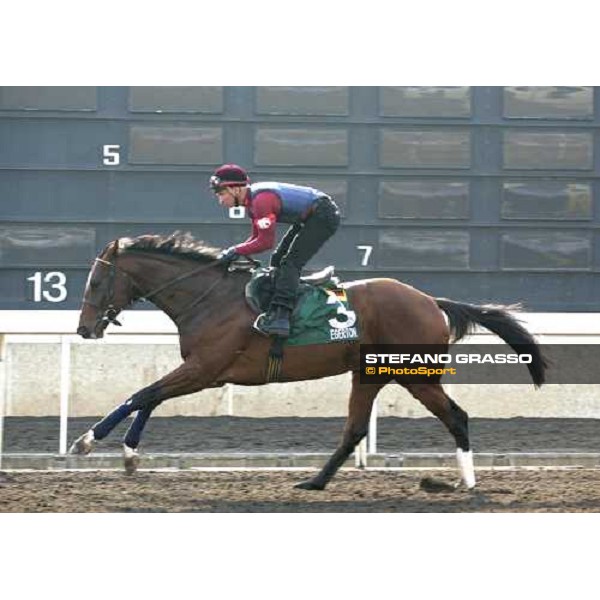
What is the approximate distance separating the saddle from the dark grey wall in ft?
5.32

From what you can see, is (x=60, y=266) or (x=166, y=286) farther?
(x=60, y=266)

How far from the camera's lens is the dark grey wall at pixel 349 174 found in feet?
28.5

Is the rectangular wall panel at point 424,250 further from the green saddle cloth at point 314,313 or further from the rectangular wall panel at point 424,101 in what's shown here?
the green saddle cloth at point 314,313

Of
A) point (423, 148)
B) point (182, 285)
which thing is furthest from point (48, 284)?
point (423, 148)

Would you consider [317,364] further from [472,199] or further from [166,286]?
[472,199]

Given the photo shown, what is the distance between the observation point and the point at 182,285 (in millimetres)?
7246

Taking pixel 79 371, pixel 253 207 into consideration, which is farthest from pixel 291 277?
pixel 79 371

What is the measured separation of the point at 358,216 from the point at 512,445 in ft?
5.66

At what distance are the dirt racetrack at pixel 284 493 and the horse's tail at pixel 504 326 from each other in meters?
0.61

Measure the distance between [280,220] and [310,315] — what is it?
0.50 meters

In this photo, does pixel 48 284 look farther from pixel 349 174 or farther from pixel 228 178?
pixel 228 178

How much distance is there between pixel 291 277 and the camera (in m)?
7.00

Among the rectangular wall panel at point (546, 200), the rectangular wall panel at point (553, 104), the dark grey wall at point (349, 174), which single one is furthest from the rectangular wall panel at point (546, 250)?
the rectangular wall panel at point (553, 104)

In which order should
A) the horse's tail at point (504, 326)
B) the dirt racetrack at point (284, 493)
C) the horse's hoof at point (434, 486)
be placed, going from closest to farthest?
the dirt racetrack at point (284, 493)
the horse's hoof at point (434, 486)
the horse's tail at point (504, 326)
